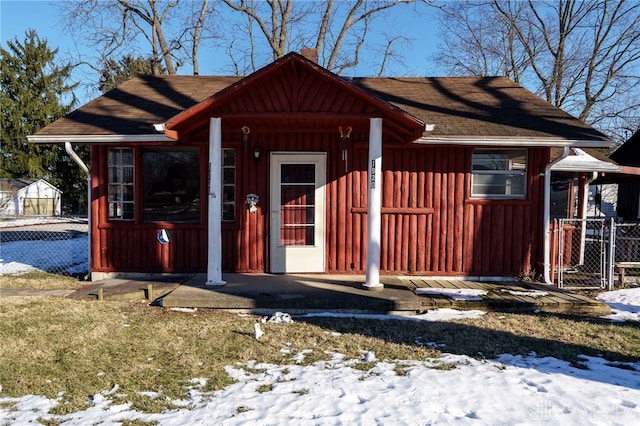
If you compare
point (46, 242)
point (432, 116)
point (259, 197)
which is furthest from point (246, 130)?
point (46, 242)

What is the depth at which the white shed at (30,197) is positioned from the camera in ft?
111

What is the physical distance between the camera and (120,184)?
313 inches

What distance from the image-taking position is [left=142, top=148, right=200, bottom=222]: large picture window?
25.9 ft

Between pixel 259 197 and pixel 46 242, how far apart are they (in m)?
9.84

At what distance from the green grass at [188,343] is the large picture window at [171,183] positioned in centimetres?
221

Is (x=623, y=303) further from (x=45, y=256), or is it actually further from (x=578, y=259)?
(x=45, y=256)

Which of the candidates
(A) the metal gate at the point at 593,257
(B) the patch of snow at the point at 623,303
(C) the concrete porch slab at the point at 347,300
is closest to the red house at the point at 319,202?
(A) the metal gate at the point at 593,257

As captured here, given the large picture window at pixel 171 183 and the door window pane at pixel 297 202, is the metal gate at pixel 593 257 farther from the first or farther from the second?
the large picture window at pixel 171 183

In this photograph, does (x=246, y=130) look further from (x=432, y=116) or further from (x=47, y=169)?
(x=47, y=169)

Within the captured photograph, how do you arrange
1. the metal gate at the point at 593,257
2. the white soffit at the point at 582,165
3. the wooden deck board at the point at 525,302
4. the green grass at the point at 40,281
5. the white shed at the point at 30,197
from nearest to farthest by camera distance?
the wooden deck board at the point at 525,302 < the green grass at the point at 40,281 < the metal gate at the point at 593,257 < the white soffit at the point at 582,165 < the white shed at the point at 30,197

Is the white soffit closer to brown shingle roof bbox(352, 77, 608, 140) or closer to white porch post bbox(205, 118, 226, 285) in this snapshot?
brown shingle roof bbox(352, 77, 608, 140)

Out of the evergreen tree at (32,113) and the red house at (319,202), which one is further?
the evergreen tree at (32,113)

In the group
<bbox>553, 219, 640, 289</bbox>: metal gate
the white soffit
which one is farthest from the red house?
the white soffit

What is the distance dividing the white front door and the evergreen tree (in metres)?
31.5
